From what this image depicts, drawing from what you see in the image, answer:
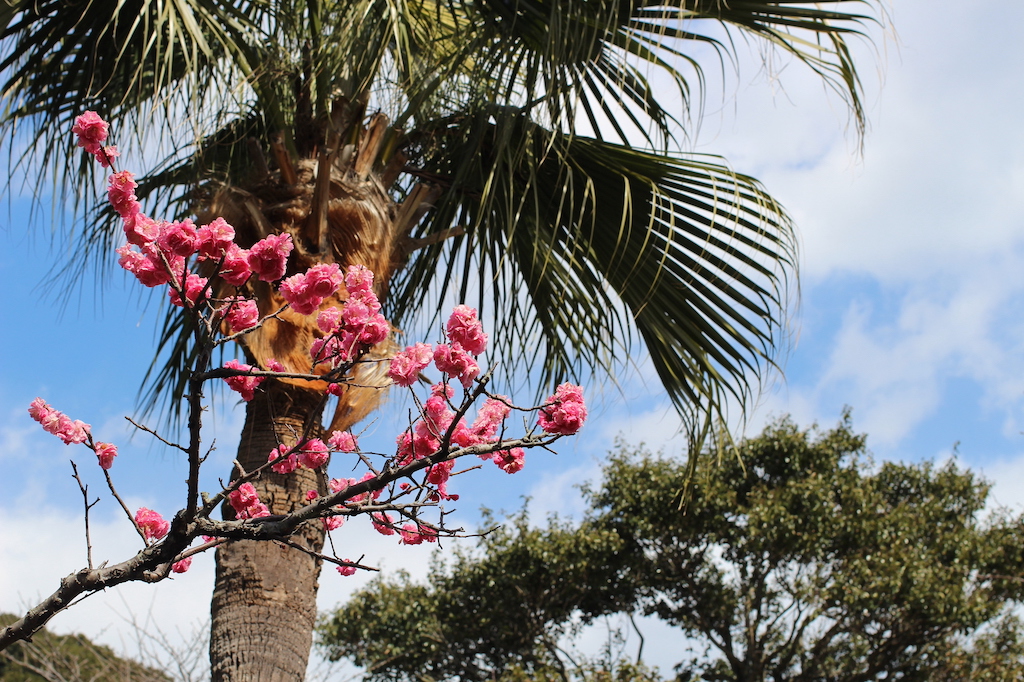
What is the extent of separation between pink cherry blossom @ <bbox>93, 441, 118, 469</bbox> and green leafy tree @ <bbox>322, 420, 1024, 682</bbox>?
7107 mm

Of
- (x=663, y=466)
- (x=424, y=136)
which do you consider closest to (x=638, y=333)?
(x=424, y=136)

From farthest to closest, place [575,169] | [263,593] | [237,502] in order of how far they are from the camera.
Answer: [575,169] < [263,593] < [237,502]

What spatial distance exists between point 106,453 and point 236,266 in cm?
59

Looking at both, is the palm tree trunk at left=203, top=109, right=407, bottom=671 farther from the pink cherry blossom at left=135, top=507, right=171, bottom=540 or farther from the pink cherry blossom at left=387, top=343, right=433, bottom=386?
the pink cherry blossom at left=387, top=343, right=433, bottom=386

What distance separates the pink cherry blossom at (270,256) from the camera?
1.92m

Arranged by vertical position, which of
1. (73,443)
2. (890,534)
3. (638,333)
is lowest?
(73,443)

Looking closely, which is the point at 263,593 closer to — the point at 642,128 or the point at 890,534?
the point at 642,128

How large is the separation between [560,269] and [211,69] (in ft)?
5.38

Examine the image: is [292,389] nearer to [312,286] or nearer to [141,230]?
[312,286]

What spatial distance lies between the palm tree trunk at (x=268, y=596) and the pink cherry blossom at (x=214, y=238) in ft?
2.63

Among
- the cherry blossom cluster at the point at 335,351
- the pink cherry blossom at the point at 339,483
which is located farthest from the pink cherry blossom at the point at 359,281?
the pink cherry blossom at the point at 339,483

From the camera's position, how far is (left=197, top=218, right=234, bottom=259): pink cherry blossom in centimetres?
186

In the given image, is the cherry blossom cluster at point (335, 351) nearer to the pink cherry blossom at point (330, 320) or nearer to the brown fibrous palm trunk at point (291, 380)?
the pink cherry blossom at point (330, 320)

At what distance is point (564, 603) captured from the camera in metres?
9.66
